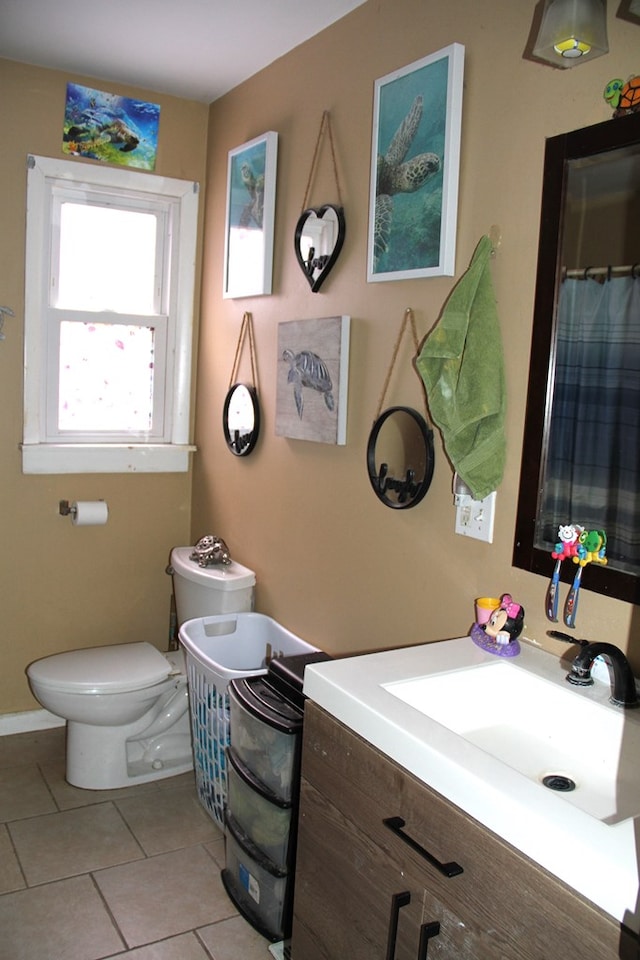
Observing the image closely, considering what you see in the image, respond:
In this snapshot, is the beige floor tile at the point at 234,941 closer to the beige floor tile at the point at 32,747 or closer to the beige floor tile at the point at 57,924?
the beige floor tile at the point at 57,924

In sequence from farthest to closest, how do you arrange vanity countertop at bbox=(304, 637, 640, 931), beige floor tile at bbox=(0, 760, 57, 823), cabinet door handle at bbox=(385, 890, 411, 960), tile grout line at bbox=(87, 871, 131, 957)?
beige floor tile at bbox=(0, 760, 57, 823), tile grout line at bbox=(87, 871, 131, 957), cabinet door handle at bbox=(385, 890, 411, 960), vanity countertop at bbox=(304, 637, 640, 931)

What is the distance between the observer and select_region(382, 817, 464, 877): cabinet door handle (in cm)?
121

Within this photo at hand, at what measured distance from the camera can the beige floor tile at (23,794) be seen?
2604 millimetres

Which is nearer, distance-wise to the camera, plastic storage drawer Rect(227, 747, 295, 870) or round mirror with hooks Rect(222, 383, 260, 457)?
plastic storage drawer Rect(227, 747, 295, 870)

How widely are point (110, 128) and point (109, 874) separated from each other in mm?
2592

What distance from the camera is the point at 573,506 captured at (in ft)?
5.25

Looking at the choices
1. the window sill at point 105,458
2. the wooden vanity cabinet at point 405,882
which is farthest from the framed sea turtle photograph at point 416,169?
the window sill at point 105,458

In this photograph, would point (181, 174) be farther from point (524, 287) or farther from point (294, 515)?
point (524, 287)

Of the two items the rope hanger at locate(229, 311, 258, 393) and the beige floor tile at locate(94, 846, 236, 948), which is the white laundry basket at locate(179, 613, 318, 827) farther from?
the rope hanger at locate(229, 311, 258, 393)

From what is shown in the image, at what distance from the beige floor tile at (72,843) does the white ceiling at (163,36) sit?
2.51 meters

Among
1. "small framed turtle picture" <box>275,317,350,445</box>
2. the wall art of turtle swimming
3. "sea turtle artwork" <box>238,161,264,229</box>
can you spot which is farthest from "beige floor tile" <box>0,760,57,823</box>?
the wall art of turtle swimming

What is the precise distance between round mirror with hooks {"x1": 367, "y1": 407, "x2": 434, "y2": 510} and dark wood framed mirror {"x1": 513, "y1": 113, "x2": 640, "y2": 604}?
1.11 feet

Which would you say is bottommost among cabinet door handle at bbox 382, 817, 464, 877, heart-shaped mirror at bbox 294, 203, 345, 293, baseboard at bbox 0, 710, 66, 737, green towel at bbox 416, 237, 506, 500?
baseboard at bbox 0, 710, 66, 737

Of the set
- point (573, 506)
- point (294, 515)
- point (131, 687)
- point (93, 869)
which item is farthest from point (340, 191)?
point (93, 869)
